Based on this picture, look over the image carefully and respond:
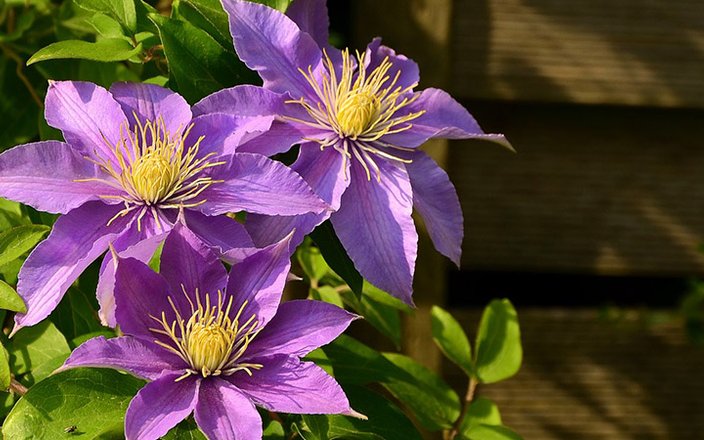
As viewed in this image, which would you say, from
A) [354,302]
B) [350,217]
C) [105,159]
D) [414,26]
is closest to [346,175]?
[350,217]

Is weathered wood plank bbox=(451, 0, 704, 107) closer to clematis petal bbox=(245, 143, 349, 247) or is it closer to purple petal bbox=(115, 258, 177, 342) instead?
clematis petal bbox=(245, 143, 349, 247)

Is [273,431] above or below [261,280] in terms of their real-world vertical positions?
below

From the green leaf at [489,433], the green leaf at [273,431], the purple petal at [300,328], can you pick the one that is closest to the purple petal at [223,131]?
the purple petal at [300,328]

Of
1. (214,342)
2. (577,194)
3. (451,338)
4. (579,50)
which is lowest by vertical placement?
(577,194)

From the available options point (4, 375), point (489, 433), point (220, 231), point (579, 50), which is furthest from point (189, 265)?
point (579, 50)

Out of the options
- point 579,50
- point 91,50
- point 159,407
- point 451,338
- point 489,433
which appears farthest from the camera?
point 579,50

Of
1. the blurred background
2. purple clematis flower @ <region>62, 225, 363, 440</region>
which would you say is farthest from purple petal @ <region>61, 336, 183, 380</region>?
Result: the blurred background

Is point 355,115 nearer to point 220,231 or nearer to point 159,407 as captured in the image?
point 220,231
